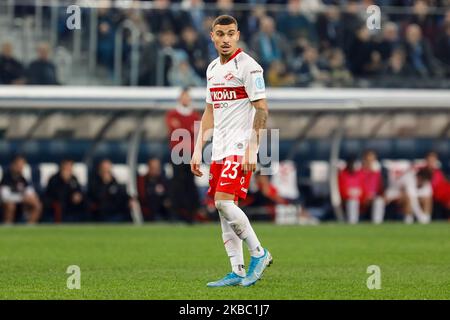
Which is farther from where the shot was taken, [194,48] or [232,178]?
[194,48]

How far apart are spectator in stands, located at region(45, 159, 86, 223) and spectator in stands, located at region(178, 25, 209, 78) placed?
323 centimetres

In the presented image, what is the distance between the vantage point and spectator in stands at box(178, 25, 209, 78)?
1025 inches

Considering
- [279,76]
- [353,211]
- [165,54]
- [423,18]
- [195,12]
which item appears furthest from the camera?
[423,18]

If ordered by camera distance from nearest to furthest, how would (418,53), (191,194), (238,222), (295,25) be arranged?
(238,222) < (191,194) < (295,25) < (418,53)

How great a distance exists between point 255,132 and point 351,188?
15.5m

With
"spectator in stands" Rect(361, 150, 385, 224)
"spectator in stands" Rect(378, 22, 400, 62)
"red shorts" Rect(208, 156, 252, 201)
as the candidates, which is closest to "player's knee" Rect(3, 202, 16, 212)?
"spectator in stands" Rect(361, 150, 385, 224)

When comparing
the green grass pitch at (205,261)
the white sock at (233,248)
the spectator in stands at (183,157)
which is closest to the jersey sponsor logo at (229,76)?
the white sock at (233,248)

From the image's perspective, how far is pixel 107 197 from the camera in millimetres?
25766

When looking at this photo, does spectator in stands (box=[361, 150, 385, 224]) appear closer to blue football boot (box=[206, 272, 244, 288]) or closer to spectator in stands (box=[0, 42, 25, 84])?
spectator in stands (box=[0, 42, 25, 84])

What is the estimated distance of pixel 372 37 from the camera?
2755 centimetres

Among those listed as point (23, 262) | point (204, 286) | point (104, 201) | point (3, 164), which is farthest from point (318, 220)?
point (204, 286)

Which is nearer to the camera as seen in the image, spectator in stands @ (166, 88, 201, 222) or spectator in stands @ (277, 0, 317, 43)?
spectator in stands @ (166, 88, 201, 222)

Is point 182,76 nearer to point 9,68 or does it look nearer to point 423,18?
point 9,68

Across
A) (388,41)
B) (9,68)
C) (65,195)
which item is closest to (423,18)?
(388,41)
